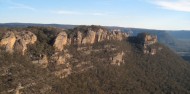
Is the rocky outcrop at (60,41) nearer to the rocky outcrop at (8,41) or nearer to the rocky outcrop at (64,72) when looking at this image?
the rocky outcrop at (64,72)

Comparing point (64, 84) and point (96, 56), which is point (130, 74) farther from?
point (64, 84)

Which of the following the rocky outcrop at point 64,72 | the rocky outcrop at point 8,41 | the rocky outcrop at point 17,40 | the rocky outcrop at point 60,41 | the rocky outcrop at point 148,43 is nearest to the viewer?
the rocky outcrop at point 8,41

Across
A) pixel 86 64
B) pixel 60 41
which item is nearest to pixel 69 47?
pixel 60 41

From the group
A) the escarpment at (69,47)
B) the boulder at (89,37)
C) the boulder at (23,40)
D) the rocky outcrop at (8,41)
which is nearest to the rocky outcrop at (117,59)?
the escarpment at (69,47)

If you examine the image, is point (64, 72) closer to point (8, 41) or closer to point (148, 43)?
point (8, 41)

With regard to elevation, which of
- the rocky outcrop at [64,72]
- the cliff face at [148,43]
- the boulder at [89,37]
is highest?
the boulder at [89,37]
